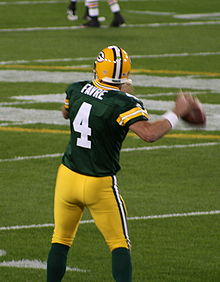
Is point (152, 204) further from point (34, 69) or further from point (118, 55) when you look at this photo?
point (34, 69)

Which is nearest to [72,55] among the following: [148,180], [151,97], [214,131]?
[151,97]

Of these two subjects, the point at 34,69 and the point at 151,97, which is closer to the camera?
the point at 151,97

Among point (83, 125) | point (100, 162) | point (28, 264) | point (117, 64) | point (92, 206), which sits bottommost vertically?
point (28, 264)

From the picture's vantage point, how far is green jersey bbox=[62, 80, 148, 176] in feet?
21.8

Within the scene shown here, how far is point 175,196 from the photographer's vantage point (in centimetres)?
1016

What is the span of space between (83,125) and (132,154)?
17.6ft

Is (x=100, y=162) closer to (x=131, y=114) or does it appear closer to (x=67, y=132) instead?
(x=131, y=114)

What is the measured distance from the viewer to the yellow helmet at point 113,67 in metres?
6.80

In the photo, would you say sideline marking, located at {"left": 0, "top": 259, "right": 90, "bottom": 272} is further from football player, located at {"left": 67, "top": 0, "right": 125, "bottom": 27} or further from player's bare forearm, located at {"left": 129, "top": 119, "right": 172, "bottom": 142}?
football player, located at {"left": 67, "top": 0, "right": 125, "bottom": 27}

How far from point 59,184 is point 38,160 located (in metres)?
4.86

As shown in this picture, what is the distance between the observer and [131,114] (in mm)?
6543

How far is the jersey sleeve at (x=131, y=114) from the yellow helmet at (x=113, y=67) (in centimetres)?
26

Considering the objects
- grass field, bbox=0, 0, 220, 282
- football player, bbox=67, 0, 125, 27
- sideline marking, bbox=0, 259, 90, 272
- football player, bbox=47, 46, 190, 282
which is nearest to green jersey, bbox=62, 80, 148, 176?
football player, bbox=47, 46, 190, 282

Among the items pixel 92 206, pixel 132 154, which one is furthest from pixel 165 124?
pixel 132 154
